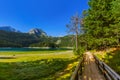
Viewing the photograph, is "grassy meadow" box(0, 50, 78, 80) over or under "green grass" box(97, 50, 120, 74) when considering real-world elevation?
under

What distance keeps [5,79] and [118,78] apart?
17084 mm

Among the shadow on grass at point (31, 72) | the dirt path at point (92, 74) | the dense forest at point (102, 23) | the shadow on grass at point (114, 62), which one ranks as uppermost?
the dense forest at point (102, 23)

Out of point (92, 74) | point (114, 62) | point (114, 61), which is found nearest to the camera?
point (92, 74)

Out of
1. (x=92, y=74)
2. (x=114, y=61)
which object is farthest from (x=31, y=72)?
(x=92, y=74)

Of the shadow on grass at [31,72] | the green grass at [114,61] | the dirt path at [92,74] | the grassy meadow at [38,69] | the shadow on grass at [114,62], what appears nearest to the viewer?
the dirt path at [92,74]

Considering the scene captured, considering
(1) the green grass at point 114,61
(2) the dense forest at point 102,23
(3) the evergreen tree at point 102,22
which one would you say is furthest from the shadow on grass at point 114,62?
(3) the evergreen tree at point 102,22

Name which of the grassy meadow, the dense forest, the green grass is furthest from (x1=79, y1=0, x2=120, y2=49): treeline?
the green grass

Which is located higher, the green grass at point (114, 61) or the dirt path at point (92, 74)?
the green grass at point (114, 61)

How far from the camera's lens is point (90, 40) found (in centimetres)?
5372

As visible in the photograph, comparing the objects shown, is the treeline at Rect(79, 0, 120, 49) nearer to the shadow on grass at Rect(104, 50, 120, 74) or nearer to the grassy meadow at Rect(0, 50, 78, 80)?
the grassy meadow at Rect(0, 50, 78, 80)

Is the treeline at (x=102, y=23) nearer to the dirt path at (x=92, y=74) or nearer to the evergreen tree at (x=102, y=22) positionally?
the evergreen tree at (x=102, y=22)

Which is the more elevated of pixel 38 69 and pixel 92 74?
pixel 92 74

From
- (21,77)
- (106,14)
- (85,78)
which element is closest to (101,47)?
(106,14)

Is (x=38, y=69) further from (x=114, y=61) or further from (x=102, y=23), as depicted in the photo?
(x=102, y=23)
